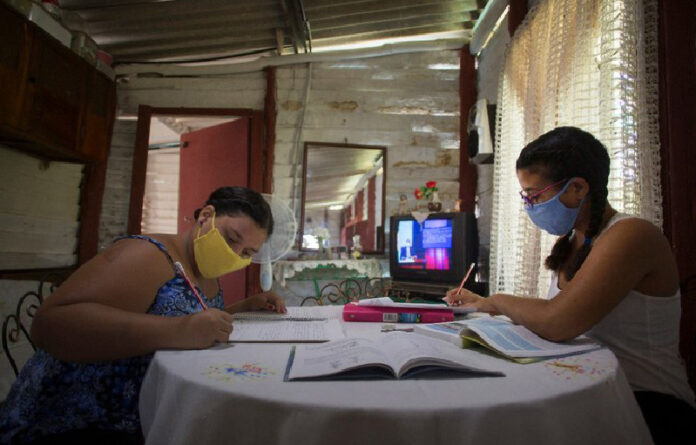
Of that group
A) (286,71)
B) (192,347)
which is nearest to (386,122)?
(286,71)

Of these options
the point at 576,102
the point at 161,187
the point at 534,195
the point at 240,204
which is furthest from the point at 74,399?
the point at 161,187

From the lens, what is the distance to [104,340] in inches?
37.6

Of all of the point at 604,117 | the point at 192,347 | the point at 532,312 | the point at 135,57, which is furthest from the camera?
the point at 135,57

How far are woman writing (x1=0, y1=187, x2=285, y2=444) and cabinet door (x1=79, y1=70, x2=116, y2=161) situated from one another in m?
3.07

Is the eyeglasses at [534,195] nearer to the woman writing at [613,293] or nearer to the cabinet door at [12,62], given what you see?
the woman writing at [613,293]

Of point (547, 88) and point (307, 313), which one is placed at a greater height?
point (547, 88)

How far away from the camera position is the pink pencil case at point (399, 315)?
1499mm

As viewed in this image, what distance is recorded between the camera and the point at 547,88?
2430 millimetres

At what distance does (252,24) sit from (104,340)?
3.83 m

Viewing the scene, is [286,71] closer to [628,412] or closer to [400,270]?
[400,270]

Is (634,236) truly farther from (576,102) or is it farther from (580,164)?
(576,102)

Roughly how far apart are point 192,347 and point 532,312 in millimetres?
967

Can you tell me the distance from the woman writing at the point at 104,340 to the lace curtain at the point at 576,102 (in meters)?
1.88

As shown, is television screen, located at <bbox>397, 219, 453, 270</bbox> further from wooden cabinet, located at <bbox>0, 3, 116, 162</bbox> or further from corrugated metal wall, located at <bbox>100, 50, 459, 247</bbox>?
wooden cabinet, located at <bbox>0, 3, 116, 162</bbox>
